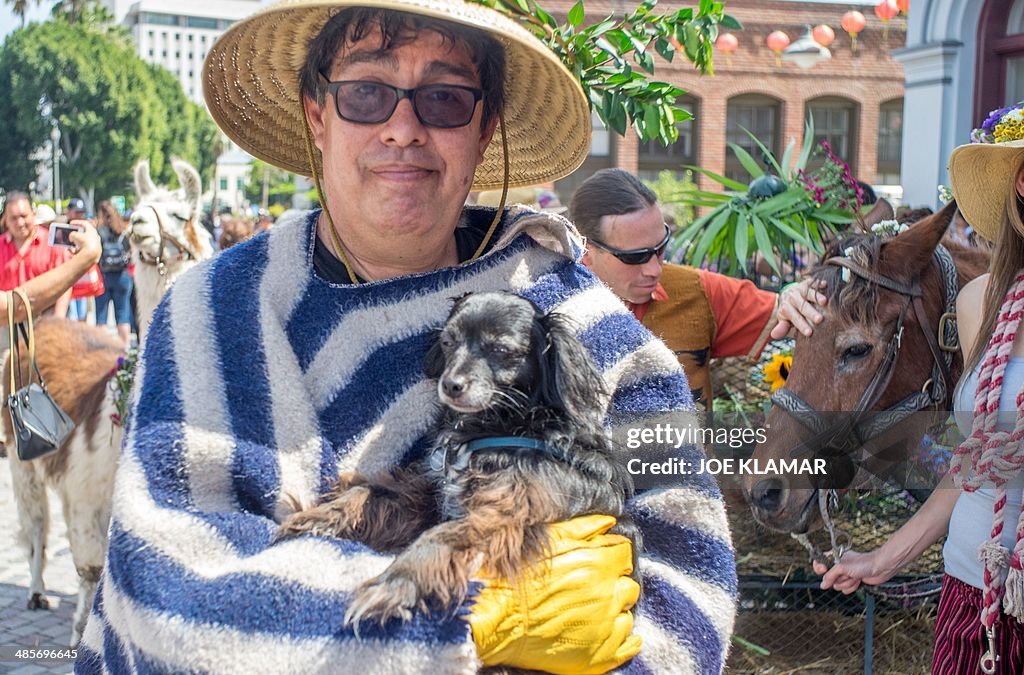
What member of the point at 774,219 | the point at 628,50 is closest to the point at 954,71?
the point at 774,219

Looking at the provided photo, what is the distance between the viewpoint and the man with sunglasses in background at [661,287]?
415 centimetres

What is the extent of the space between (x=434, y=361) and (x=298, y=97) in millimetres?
891

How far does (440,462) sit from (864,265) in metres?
1.94

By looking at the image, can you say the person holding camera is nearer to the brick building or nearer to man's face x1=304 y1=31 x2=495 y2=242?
man's face x1=304 y1=31 x2=495 y2=242

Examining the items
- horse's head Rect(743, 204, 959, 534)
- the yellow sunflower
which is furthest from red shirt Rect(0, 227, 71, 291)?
horse's head Rect(743, 204, 959, 534)

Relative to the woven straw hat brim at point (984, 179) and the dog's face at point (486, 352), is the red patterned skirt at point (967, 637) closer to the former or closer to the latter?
the woven straw hat brim at point (984, 179)

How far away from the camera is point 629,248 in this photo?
413cm

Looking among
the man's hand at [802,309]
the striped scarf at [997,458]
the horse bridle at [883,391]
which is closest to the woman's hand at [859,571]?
the horse bridle at [883,391]

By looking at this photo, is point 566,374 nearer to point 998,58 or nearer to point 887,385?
point 887,385

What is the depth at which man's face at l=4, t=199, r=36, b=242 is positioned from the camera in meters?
8.58

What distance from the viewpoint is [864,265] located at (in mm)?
3223

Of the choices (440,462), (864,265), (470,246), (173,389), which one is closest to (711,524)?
(440,462)

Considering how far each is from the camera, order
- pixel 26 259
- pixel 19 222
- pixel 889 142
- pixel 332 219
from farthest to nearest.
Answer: pixel 889 142
pixel 19 222
pixel 26 259
pixel 332 219

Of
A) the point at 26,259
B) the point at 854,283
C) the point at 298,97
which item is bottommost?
the point at 26,259
